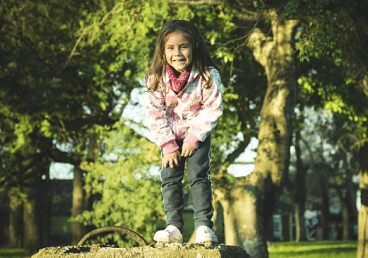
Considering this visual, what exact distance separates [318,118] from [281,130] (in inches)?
821

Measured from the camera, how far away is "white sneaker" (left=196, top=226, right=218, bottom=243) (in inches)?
157

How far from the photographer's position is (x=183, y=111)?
424 cm

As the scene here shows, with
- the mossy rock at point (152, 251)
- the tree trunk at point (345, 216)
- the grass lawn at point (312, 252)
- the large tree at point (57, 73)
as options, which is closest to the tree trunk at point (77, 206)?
the grass lawn at point (312, 252)

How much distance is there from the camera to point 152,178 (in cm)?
1472

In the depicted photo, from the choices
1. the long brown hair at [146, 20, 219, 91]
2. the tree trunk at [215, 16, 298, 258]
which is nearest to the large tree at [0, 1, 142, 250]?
the tree trunk at [215, 16, 298, 258]

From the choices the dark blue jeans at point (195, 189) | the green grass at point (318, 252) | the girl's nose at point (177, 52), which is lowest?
the green grass at point (318, 252)

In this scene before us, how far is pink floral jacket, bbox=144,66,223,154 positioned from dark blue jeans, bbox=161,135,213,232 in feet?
0.41

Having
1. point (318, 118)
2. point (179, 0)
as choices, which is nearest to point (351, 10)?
point (179, 0)

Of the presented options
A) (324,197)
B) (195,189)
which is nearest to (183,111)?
(195,189)

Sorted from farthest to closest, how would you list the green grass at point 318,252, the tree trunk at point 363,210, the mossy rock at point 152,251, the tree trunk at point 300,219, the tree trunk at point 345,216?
the tree trunk at point 345,216
the tree trunk at point 300,219
the green grass at point 318,252
the tree trunk at point 363,210
the mossy rock at point 152,251

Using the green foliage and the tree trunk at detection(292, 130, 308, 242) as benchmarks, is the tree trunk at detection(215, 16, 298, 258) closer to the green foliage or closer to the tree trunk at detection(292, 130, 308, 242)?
the green foliage

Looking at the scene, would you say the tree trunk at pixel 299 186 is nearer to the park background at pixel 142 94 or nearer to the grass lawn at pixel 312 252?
the grass lawn at pixel 312 252

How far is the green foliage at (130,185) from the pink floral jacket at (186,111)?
32.3 feet

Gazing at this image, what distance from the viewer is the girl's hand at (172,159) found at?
418 cm
